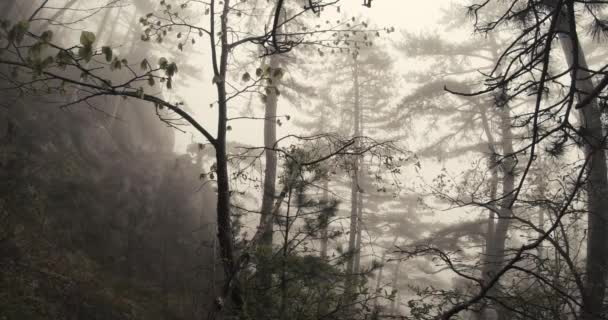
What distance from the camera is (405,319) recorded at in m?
2.89

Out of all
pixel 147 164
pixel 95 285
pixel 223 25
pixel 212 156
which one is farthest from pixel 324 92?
pixel 223 25

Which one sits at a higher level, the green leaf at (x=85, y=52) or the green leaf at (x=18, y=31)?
the green leaf at (x=18, y=31)

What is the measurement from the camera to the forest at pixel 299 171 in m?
2.42

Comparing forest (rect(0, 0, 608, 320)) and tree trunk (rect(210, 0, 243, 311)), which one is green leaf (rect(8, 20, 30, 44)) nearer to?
Answer: forest (rect(0, 0, 608, 320))

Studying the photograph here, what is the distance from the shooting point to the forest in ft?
7.93

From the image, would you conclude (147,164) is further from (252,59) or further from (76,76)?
(252,59)

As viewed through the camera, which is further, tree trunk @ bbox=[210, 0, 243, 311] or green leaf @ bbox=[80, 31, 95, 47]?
tree trunk @ bbox=[210, 0, 243, 311]

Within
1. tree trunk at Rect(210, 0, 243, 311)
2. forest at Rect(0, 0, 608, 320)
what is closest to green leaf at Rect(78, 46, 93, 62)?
forest at Rect(0, 0, 608, 320)

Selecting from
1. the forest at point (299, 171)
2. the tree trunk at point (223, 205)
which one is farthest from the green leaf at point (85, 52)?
the tree trunk at point (223, 205)

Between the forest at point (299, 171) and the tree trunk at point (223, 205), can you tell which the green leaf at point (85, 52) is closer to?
the forest at point (299, 171)

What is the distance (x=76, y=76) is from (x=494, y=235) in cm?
2241

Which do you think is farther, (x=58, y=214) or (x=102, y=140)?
(x=102, y=140)

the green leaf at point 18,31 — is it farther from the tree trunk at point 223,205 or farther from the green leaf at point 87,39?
the tree trunk at point 223,205

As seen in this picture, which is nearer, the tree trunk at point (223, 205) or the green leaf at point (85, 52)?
the green leaf at point (85, 52)
